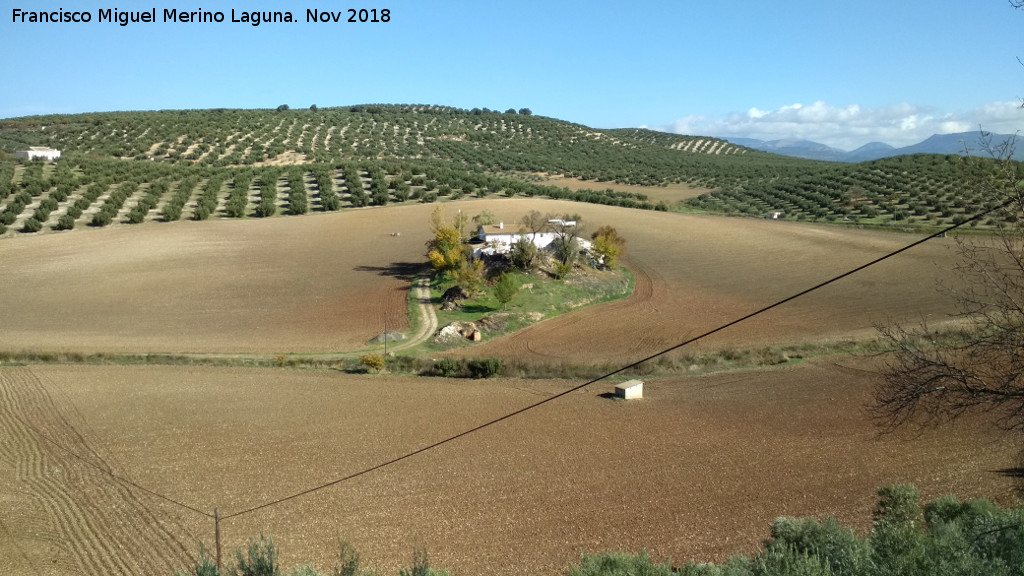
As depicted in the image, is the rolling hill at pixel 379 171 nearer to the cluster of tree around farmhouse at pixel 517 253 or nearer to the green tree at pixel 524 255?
the cluster of tree around farmhouse at pixel 517 253

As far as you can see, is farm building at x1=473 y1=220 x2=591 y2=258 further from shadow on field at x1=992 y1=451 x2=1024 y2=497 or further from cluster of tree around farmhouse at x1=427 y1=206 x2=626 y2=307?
shadow on field at x1=992 y1=451 x2=1024 y2=497

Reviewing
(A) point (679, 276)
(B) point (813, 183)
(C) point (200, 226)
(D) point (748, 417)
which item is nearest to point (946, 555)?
(D) point (748, 417)

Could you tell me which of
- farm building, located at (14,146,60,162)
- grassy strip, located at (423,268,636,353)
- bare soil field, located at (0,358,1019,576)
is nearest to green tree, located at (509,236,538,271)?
grassy strip, located at (423,268,636,353)

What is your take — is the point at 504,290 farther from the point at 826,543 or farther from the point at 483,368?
the point at 826,543

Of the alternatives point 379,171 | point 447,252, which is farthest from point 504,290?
point 379,171

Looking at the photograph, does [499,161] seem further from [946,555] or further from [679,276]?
[946,555]

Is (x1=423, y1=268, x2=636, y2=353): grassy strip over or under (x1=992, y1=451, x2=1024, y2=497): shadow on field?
over

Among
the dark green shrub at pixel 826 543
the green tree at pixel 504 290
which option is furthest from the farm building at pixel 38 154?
the dark green shrub at pixel 826 543
